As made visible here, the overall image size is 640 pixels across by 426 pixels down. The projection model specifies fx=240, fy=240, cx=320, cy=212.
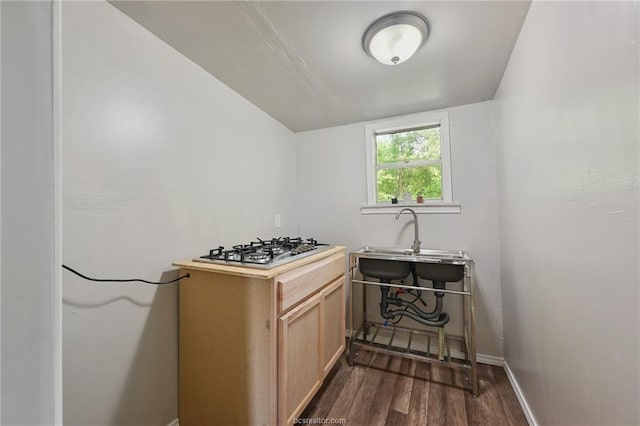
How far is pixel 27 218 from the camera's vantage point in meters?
0.31

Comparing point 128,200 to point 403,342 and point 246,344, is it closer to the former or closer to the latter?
point 246,344

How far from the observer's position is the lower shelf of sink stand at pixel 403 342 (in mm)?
1962

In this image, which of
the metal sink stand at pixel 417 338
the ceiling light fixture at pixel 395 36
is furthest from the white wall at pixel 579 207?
the ceiling light fixture at pixel 395 36

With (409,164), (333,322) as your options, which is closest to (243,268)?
(333,322)

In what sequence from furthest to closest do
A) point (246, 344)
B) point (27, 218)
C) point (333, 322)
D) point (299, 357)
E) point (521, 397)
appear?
1. point (333, 322)
2. point (521, 397)
3. point (299, 357)
4. point (246, 344)
5. point (27, 218)

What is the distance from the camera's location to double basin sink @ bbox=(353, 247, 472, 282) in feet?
5.73

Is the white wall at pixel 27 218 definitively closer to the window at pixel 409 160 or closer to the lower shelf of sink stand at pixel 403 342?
the lower shelf of sink stand at pixel 403 342

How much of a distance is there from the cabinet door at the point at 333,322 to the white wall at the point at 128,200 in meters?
0.73

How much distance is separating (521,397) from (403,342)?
34.7 inches

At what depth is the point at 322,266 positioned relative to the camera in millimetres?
1584

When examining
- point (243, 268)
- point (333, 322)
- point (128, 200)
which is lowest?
point (333, 322)

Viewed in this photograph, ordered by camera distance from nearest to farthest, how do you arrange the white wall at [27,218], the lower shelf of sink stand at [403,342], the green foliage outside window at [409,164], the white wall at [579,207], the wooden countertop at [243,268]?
the white wall at [27,218] < the white wall at [579,207] < the wooden countertop at [243,268] < the lower shelf of sink stand at [403,342] < the green foliage outside window at [409,164]

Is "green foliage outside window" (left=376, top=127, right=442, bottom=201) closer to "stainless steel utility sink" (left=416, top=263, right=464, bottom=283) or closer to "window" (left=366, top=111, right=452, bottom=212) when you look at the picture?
"window" (left=366, top=111, right=452, bottom=212)

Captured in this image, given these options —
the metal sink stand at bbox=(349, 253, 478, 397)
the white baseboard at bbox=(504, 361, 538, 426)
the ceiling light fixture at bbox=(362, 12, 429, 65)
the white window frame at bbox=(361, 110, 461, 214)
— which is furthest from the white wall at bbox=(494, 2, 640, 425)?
the white window frame at bbox=(361, 110, 461, 214)
